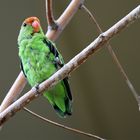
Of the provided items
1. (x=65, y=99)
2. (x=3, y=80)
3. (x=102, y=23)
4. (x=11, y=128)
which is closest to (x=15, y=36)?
(x=3, y=80)

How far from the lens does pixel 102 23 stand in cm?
207

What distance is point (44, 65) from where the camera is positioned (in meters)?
1.30

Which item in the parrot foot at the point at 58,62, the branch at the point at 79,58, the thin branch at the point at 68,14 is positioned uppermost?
the thin branch at the point at 68,14

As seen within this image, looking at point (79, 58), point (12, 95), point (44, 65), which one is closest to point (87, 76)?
point (44, 65)

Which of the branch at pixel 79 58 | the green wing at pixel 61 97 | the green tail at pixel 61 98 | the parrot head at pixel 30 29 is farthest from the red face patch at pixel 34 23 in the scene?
the branch at pixel 79 58

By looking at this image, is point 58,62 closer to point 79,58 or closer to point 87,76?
point 79,58

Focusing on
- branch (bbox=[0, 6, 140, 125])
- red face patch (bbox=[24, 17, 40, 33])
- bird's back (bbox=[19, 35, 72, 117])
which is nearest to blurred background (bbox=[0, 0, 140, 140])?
red face patch (bbox=[24, 17, 40, 33])

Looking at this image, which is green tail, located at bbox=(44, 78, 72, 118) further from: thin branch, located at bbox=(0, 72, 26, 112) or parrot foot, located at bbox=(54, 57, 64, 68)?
thin branch, located at bbox=(0, 72, 26, 112)

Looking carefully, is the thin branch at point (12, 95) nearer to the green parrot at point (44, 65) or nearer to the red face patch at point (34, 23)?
the green parrot at point (44, 65)

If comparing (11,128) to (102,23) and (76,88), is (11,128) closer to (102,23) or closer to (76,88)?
(76,88)

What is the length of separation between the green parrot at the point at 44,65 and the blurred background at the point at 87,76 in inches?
24.4

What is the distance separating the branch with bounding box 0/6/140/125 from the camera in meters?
0.92

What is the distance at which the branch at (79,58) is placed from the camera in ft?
3.03

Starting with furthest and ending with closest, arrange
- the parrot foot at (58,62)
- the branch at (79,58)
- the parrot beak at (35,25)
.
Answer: the parrot beak at (35,25) < the parrot foot at (58,62) < the branch at (79,58)
